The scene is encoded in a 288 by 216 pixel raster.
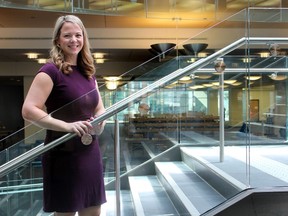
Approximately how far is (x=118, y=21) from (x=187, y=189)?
18.5 feet

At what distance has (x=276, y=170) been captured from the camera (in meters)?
2.74

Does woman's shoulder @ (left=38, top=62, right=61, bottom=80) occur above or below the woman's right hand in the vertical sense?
above

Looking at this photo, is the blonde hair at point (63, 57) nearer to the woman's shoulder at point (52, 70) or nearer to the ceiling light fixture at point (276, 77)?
the woman's shoulder at point (52, 70)

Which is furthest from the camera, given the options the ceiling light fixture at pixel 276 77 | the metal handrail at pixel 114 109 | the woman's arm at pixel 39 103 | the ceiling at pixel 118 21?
the ceiling at pixel 118 21

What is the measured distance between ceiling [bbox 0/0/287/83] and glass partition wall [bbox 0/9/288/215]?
202 cm

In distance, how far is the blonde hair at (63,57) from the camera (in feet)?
4.60

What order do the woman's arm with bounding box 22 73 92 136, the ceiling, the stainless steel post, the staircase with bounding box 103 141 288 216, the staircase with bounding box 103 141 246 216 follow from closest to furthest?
the woman's arm with bounding box 22 73 92 136 → the staircase with bounding box 103 141 288 216 → the stainless steel post → the staircase with bounding box 103 141 246 216 → the ceiling

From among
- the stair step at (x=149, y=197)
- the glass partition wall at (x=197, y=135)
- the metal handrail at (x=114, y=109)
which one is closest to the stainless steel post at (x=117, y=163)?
the glass partition wall at (x=197, y=135)

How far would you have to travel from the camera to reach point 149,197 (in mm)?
3109

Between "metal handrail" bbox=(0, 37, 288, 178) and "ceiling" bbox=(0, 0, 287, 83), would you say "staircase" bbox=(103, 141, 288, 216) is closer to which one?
"metal handrail" bbox=(0, 37, 288, 178)

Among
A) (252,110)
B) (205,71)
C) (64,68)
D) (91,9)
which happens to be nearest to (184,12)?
(91,9)

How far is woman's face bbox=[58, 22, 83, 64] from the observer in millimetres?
1420

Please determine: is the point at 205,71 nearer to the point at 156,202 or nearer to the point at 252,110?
the point at 252,110

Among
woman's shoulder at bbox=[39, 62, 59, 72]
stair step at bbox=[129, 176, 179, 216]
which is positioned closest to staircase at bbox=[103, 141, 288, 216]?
stair step at bbox=[129, 176, 179, 216]
